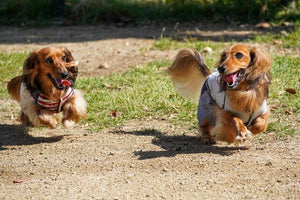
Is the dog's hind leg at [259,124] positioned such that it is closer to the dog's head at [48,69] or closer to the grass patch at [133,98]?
the grass patch at [133,98]

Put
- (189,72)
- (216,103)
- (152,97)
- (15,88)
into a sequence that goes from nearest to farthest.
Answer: (216,103) → (189,72) → (15,88) → (152,97)

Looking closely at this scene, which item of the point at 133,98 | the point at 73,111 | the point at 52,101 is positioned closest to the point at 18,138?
the point at 52,101

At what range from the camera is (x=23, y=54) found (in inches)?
333

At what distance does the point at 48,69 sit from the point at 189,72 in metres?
1.39

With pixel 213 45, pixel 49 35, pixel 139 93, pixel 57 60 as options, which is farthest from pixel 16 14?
pixel 57 60

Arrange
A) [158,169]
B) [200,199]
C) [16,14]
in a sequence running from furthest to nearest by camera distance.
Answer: [16,14] < [158,169] < [200,199]

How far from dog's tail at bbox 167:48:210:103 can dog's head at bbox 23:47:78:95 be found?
1026 mm

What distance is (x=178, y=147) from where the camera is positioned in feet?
16.3

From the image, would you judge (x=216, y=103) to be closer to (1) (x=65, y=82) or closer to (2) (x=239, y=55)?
(2) (x=239, y=55)

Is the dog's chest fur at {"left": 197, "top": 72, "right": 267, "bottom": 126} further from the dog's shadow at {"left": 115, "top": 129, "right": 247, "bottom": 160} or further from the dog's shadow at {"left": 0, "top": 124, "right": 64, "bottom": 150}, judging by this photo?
the dog's shadow at {"left": 0, "top": 124, "right": 64, "bottom": 150}

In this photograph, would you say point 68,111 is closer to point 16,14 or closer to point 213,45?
point 213,45

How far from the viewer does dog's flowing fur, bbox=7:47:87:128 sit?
538cm

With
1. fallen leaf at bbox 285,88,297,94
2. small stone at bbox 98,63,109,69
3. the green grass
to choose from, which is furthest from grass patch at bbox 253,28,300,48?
small stone at bbox 98,63,109,69

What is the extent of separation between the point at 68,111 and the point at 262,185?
2.27 meters
